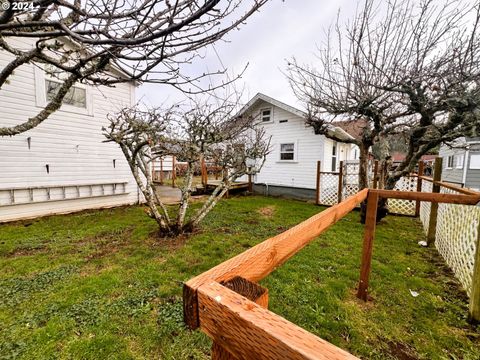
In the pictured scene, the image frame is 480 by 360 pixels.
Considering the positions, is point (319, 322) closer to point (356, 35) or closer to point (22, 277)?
point (22, 277)

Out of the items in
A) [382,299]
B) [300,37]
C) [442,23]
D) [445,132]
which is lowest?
[382,299]

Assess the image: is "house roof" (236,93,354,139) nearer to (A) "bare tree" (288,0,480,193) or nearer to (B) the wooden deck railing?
(A) "bare tree" (288,0,480,193)

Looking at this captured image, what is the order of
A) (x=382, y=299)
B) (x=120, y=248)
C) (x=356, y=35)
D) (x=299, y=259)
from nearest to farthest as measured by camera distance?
1. (x=382, y=299)
2. (x=299, y=259)
3. (x=120, y=248)
4. (x=356, y=35)

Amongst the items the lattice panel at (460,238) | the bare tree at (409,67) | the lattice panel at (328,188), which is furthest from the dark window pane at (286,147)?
the lattice panel at (460,238)

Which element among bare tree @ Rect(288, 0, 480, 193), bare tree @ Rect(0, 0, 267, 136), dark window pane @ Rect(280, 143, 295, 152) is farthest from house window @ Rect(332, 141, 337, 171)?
bare tree @ Rect(0, 0, 267, 136)

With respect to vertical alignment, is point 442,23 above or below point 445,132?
above

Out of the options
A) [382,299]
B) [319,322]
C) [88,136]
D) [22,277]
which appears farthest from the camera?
[88,136]

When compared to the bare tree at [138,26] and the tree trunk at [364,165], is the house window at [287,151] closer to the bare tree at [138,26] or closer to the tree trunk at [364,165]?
the tree trunk at [364,165]

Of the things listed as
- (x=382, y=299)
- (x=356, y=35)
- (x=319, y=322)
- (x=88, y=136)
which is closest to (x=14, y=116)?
(x=88, y=136)

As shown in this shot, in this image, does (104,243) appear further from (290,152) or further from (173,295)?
(290,152)

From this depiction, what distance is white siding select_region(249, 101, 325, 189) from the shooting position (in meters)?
9.52

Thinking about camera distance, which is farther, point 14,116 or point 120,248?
point 14,116

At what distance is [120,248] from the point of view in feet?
13.6

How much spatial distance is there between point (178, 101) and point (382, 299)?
581cm
